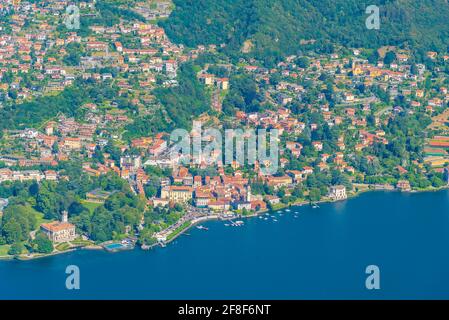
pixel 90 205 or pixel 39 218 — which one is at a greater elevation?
pixel 90 205

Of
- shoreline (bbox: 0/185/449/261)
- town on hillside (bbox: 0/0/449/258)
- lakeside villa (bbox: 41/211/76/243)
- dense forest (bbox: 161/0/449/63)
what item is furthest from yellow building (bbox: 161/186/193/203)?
dense forest (bbox: 161/0/449/63)

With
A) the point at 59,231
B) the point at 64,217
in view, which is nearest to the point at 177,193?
the point at 64,217

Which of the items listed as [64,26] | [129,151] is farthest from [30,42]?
[129,151]

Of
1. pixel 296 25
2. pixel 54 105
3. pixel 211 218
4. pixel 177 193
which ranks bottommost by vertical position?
pixel 211 218

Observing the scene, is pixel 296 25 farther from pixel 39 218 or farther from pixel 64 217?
pixel 64 217

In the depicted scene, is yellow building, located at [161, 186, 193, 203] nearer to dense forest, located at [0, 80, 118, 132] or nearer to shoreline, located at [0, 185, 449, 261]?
shoreline, located at [0, 185, 449, 261]

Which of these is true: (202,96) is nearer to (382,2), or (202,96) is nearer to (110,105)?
(110,105)

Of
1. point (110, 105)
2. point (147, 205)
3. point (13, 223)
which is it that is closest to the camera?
point (13, 223)

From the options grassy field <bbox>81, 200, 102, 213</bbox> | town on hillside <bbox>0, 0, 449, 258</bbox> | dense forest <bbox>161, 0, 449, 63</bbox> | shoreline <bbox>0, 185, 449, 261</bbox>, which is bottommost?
shoreline <bbox>0, 185, 449, 261</bbox>
